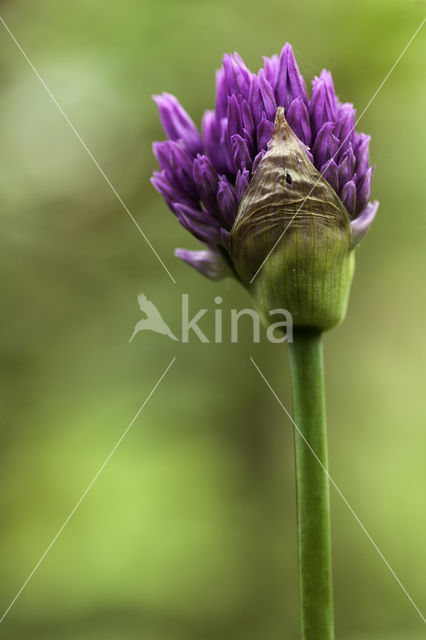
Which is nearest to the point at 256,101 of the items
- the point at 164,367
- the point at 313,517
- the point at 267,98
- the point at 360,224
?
the point at 267,98

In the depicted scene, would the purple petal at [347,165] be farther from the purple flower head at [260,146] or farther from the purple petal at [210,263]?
the purple petal at [210,263]

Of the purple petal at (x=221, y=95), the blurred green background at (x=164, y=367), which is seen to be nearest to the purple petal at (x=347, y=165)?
the purple petal at (x=221, y=95)

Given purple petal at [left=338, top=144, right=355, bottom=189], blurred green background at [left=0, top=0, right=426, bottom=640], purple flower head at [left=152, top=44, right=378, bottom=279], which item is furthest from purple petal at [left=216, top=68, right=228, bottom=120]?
blurred green background at [left=0, top=0, right=426, bottom=640]

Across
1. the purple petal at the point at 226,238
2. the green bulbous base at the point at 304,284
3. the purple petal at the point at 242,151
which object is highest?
the purple petal at the point at 242,151

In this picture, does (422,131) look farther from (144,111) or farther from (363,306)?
(144,111)

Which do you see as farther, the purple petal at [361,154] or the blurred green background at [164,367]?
the blurred green background at [164,367]

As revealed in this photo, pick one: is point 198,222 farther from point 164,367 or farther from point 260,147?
point 164,367
